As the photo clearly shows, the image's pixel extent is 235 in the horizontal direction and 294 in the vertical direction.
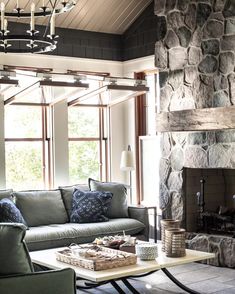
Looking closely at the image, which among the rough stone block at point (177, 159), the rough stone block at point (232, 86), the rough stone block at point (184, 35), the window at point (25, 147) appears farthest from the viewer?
the window at point (25, 147)

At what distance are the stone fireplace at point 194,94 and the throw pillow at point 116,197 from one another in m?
0.51

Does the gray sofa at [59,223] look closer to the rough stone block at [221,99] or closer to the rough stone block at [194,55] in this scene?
the rough stone block at [221,99]

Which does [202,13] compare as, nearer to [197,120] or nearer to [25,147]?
[197,120]

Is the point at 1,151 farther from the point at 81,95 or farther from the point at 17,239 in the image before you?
the point at 17,239

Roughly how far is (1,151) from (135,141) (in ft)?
6.92

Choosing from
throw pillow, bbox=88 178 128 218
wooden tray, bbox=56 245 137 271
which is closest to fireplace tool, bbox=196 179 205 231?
throw pillow, bbox=88 178 128 218

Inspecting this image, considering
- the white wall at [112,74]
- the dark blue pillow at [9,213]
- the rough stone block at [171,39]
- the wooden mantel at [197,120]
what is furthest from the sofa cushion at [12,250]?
the white wall at [112,74]

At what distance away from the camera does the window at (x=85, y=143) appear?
8242 mm

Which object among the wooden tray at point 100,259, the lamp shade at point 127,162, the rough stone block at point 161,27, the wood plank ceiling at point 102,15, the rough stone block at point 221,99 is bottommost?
the wooden tray at point 100,259

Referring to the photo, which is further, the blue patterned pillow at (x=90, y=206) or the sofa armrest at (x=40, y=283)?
the blue patterned pillow at (x=90, y=206)

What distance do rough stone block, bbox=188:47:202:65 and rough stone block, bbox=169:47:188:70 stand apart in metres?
0.08

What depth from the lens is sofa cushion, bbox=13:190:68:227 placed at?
6.66 m

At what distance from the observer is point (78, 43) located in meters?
8.22

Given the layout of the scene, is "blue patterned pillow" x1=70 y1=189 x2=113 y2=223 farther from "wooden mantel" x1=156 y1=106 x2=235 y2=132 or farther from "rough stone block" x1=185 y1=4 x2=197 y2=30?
"rough stone block" x1=185 y1=4 x2=197 y2=30
